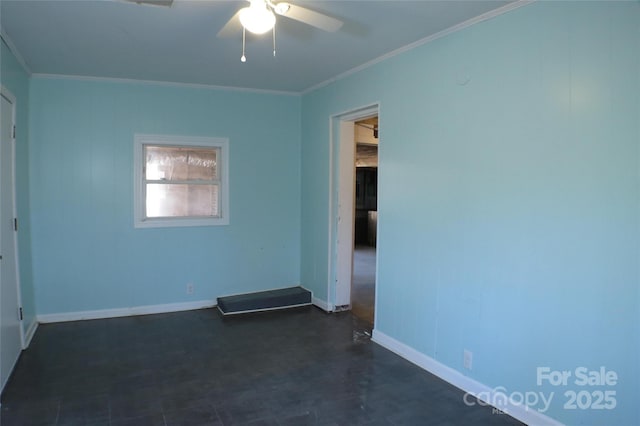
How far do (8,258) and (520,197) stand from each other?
362cm

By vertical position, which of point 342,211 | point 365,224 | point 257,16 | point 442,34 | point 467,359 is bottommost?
point 467,359

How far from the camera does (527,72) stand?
2.47 meters

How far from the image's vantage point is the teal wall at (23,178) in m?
3.46

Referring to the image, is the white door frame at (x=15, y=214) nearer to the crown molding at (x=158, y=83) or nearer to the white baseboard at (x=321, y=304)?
the crown molding at (x=158, y=83)

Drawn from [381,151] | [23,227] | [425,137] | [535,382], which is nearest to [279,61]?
[381,151]

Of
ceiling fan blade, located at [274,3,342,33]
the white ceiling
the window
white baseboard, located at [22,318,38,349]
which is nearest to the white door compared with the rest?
white baseboard, located at [22,318,38,349]

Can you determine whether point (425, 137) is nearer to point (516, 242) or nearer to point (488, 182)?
point (488, 182)

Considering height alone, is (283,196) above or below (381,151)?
below

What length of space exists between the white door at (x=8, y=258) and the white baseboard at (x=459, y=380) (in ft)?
9.27

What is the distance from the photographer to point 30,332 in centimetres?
378

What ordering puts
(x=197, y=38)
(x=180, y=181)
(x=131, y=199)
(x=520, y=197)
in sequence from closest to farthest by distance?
(x=520, y=197), (x=197, y=38), (x=131, y=199), (x=180, y=181)

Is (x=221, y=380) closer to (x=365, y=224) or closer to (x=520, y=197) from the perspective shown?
(x=520, y=197)

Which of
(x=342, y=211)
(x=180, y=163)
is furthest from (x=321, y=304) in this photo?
(x=180, y=163)

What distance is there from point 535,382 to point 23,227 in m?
4.19
